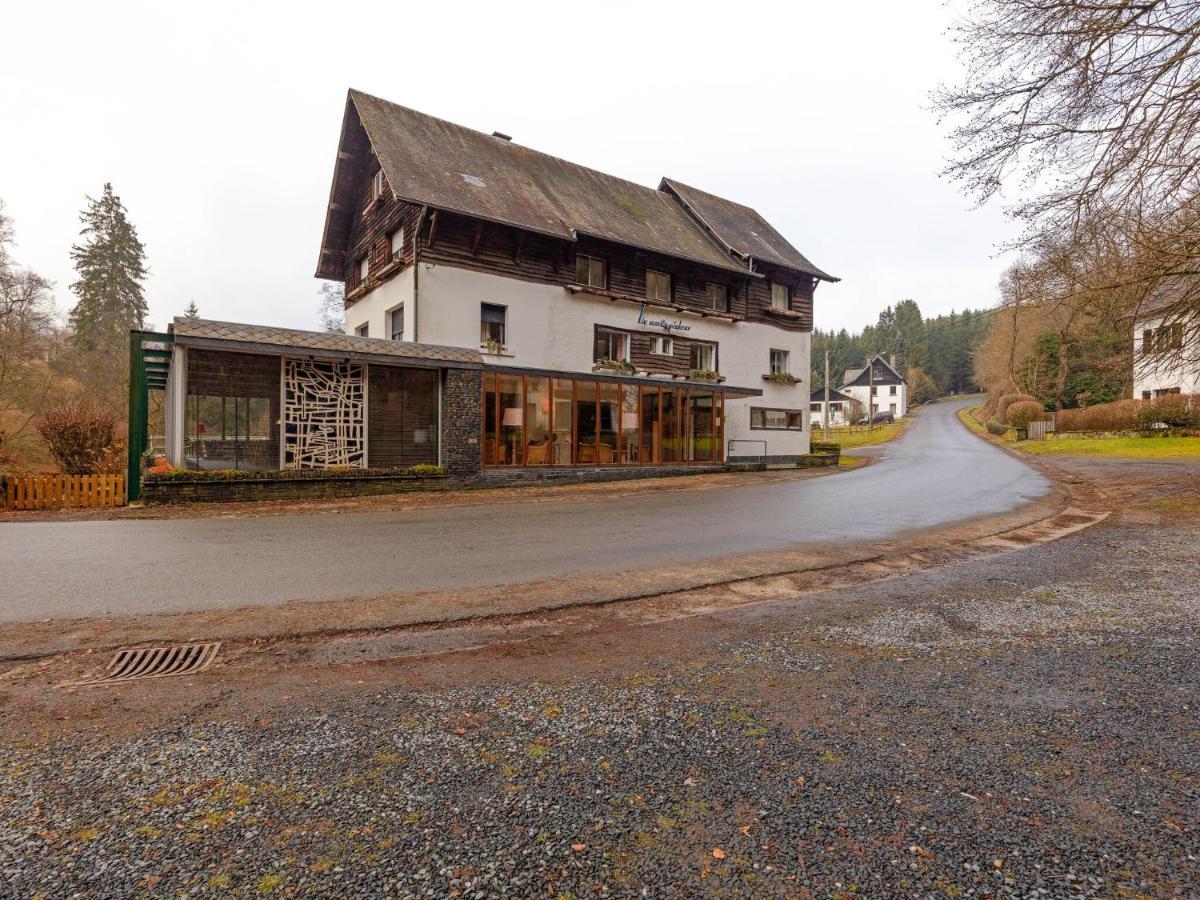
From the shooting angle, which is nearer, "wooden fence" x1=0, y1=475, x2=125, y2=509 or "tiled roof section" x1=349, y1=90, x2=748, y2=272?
"wooden fence" x1=0, y1=475, x2=125, y2=509

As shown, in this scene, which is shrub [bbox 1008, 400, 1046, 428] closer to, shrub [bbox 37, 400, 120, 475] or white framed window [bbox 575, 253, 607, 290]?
white framed window [bbox 575, 253, 607, 290]

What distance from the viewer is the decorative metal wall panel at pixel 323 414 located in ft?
48.1

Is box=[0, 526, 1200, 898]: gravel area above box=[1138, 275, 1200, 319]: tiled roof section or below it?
below

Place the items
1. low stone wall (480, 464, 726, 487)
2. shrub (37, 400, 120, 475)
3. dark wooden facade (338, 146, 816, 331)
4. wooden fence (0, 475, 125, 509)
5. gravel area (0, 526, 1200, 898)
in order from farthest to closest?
dark wooden facade (338, 146, 816, 331), low stone wall (480, 464, 726, 487), shrub (37, 400, 120, 475), wooden fence (0, 475, 125, 509), gravel area (0, 526, 1200, 898)

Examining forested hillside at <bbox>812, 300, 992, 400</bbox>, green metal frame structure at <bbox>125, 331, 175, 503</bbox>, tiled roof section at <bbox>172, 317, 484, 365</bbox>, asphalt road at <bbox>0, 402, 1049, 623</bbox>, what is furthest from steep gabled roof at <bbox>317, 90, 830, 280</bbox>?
forested hillside at <bbox>812, 300, 992, 400</bbox>

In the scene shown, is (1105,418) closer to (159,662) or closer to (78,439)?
(159,662)

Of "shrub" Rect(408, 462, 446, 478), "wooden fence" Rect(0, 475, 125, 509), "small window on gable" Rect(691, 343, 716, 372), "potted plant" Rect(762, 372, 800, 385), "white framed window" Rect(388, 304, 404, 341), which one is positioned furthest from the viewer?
"potted plant" Rect(762, 372, 800, 385)

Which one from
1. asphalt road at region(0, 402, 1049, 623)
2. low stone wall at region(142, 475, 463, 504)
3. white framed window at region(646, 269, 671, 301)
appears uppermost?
white framed window at region(646, 269, 671, 301)

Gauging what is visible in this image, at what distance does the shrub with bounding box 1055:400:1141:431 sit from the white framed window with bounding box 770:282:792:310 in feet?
56.6

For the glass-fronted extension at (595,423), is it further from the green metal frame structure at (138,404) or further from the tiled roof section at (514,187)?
the green metal frame structure at (138,404)

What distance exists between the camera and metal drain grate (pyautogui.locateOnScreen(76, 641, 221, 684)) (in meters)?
3.69

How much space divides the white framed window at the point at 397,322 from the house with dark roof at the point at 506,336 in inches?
3.5

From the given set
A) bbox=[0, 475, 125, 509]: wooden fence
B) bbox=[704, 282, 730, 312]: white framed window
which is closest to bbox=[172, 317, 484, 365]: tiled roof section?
bbox=[0, 475, 125, 509]: wooden fence

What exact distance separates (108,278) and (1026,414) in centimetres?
6397
